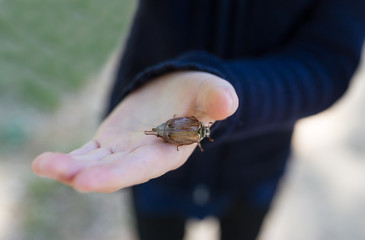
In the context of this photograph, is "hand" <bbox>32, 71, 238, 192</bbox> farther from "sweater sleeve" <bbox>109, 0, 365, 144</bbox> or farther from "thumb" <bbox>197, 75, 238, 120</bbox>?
"sweater sleeve" <bbox>109, 0, 365, 144</bbox>

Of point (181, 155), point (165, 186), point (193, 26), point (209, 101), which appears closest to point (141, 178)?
point (181, 155)

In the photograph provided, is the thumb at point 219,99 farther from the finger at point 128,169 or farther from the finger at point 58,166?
the finger at point 58,166

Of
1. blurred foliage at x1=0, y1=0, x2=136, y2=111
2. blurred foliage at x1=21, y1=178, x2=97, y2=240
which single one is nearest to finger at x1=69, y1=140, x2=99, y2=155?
blurred foliage at x1=21, y1=178, x2=97, y2=240

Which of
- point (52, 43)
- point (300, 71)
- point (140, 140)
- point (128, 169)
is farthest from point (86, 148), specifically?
point (52, 43)

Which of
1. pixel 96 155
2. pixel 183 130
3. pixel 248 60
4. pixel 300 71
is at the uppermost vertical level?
pixel 248 60

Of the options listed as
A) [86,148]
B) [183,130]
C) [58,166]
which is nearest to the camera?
[58,166]

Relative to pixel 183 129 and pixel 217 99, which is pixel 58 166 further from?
pixel 183 129

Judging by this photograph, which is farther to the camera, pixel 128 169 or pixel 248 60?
pixel 248 60
